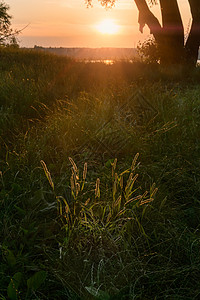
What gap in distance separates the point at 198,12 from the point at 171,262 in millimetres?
13156

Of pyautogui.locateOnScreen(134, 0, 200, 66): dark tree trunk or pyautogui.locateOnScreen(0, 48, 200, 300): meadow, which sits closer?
pyautogui.locateOnScreen(0, 48, 200, 300): meadow

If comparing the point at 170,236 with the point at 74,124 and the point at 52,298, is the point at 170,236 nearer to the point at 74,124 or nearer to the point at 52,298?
the point at 52,298

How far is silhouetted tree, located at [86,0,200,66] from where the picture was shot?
13094 mm

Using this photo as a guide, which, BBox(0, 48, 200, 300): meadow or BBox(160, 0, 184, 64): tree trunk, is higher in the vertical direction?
BBox(160, 0, 184, 64): tree trunk

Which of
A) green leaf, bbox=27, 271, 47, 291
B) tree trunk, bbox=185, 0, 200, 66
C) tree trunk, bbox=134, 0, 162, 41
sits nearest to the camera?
green leaf, bbox=27, 271, 47, 291

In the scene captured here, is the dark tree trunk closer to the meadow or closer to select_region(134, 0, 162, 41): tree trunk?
select_region(134, 0, 162, 41): tree trunk

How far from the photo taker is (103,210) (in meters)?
2.38

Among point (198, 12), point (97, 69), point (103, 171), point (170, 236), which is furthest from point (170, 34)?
point (170, 236)

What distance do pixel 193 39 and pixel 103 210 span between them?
12921 mm

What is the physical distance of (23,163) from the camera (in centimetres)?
308

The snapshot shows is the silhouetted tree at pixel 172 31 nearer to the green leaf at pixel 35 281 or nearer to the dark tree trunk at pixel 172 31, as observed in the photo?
the dark tree trunk at pixel 172 31

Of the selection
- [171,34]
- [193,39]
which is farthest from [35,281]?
[193,39]

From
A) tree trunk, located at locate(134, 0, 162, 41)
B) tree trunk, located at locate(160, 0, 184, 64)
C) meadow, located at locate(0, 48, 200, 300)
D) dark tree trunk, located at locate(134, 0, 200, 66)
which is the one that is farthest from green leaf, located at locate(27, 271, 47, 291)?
tree trunk, located at locate(134, 0, 162, 41)

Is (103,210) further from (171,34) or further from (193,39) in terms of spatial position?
(193,39)
